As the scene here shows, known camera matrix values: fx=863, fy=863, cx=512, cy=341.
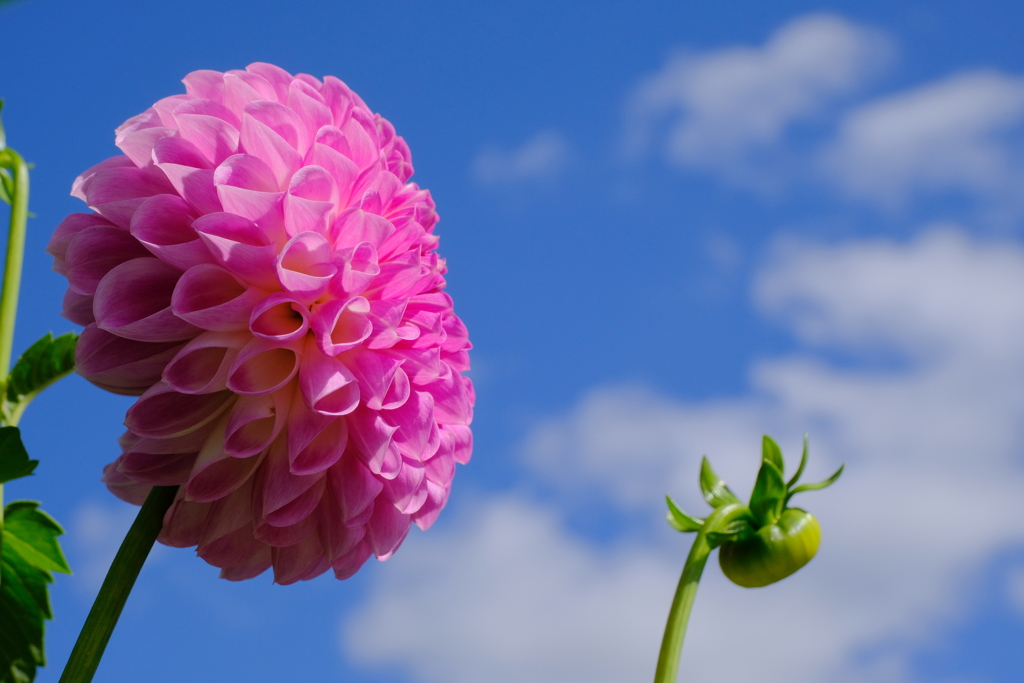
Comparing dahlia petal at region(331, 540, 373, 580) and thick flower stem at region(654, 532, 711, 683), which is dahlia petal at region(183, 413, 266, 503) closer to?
dahlia petal at region(331, 540, 373, 580)

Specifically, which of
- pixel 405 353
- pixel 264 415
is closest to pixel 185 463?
pixel 264 415

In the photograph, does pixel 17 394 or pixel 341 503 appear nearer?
pixel 341 503

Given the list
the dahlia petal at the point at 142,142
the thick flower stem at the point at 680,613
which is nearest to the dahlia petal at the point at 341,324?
the dahlia petal at the point at 142,142

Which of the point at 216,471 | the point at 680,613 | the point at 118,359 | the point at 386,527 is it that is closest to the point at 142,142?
the point at 118,359

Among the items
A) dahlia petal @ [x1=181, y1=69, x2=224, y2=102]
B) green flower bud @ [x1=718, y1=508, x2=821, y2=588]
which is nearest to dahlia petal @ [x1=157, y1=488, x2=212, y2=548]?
dahlia petal @ [x1=181, y1=69, x2=224, y2=102]

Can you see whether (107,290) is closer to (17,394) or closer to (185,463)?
(185,463)

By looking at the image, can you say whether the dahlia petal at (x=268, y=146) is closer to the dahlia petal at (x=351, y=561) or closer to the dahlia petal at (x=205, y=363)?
the dahlia petal at (x=205, y=363)

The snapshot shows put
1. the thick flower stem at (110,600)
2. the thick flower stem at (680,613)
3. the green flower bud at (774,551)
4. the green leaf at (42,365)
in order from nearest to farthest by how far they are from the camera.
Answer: the thick flower stem at (110,600)
the thick flower stem at (680,613)
the green flower bud at (774,551)
the green leaf at (42,365)
